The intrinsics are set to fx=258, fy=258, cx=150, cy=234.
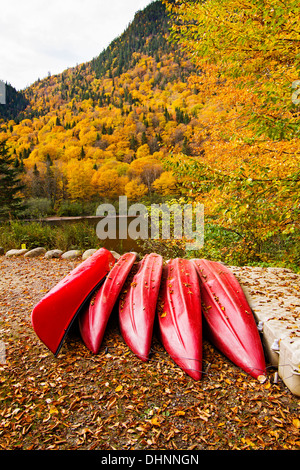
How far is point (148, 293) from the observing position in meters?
3.55

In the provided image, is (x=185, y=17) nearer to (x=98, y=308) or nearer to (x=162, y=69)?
(x=98, y=308)

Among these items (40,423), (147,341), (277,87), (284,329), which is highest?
(277,87)

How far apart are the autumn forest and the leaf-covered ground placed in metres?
1.71

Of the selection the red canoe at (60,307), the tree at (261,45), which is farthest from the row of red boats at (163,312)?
the tree at (261,45)

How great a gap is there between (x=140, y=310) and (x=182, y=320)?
0.56 metres

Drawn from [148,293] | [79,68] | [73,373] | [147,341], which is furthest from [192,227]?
[79,68]

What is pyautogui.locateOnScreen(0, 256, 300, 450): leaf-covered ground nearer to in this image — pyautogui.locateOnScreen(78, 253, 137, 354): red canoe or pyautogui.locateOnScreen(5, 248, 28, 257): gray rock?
pyautogui.locateOnScreen(78, 253, 137, 354): red canoe

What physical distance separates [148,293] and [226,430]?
1.75m

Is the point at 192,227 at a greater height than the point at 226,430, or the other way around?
the point at 192,227

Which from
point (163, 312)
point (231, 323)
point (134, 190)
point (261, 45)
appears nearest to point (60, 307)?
point (163, 312)

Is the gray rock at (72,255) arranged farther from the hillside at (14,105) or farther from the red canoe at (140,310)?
the hillside at (14,105)

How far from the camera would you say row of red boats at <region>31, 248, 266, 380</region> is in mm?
2896

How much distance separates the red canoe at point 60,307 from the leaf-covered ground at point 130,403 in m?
0.29

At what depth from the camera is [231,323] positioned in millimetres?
3096
